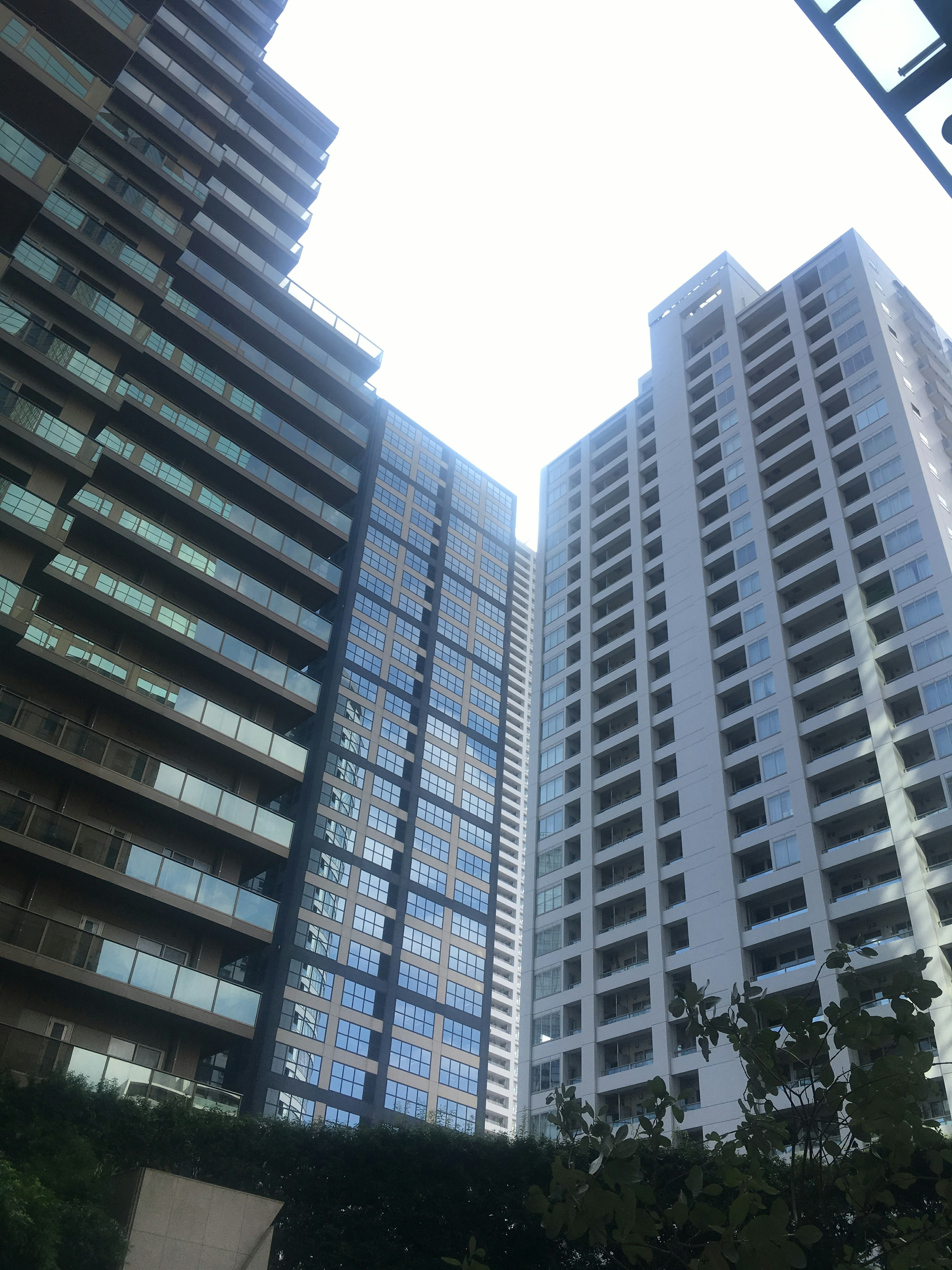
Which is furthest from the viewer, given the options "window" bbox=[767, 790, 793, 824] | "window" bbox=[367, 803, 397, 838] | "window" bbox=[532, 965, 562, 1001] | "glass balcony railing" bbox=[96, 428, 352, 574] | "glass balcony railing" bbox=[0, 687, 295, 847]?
"window" bbox=[367, 803, 397, 838]

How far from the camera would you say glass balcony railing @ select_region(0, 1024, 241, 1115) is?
81.7 ft

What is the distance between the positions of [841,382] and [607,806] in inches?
1194

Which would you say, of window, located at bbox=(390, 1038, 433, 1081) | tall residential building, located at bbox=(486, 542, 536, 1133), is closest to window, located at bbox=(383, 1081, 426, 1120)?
window, located at bbox=(390, 1038, 433, 1081)

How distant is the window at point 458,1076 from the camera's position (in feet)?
241

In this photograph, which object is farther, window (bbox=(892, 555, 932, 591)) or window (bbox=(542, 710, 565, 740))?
window (bbox=(542, 710, 565, 740))

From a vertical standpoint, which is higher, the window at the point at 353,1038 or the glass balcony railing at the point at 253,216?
the glass balcony railing at the point at 253,216

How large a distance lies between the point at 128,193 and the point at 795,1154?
40113 mm

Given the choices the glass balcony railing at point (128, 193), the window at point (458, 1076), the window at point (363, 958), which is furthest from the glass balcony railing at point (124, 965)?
the window at point (458, 1076)

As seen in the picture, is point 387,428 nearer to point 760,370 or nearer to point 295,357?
point 760,370

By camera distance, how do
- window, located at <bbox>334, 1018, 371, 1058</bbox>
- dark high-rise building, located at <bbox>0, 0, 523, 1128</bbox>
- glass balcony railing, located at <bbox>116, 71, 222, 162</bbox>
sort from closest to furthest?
dark high-rise building, located at <bbox>0, 0, 523, 1128</bbox>, glass balcony railing, located at <bbox>116, 71, 222, 162</bbox>, window, located at <bbox>334, 1018, 371, 1058</bbox>

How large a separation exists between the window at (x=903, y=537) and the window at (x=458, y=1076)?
145ft

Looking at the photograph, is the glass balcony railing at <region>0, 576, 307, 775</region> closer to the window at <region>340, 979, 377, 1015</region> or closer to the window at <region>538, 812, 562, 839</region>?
the window at <region>538, 812, 562, 839</region>

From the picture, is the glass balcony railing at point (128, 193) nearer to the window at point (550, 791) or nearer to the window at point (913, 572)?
the window at point (913, 572)

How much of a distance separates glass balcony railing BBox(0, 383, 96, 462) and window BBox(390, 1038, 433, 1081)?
5147 cm
